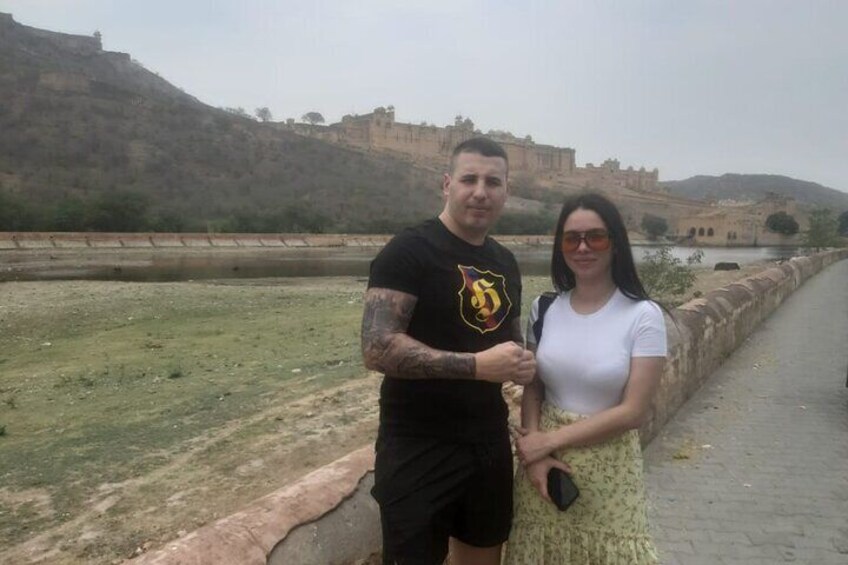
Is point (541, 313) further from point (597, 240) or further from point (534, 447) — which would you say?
point (534, 447)

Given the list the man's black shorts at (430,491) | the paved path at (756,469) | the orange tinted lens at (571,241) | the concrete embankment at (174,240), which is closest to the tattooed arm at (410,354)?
the man's black shorts at (430,491)

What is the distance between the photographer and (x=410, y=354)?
2016 millimetres

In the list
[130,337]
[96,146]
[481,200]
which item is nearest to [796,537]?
[481,200]

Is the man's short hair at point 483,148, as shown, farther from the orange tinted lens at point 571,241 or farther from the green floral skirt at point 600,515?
the green floral skirt at point 600,515

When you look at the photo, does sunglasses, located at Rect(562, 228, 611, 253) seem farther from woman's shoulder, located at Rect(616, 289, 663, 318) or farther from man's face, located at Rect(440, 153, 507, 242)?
man's face, located at Rect(440, 153, 507, 242)

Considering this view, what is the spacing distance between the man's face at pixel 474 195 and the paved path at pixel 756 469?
222 cm

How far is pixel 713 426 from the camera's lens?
568cm

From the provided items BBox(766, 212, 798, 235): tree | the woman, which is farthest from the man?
BBox(766, 212, 798, 235): tree

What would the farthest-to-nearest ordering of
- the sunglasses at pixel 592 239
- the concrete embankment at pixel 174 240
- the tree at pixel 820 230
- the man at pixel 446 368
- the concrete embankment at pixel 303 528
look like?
1. the tree at pixel 820 230
2. the concrete embankment at pixel 174 240
3. the sunglasses at pixel 592 239
4. the man at pixel 446 368
5. the concrete embankment at pixel 303 528

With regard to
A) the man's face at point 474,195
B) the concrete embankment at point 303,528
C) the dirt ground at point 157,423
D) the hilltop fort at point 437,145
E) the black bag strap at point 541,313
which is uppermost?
the hilltop fort at point 437,145

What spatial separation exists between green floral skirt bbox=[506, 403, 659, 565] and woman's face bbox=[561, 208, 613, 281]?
1.62 ft

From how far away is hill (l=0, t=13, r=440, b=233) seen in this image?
173 feet

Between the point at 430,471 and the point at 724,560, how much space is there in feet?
6.99

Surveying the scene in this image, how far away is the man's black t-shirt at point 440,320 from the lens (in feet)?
6.82
